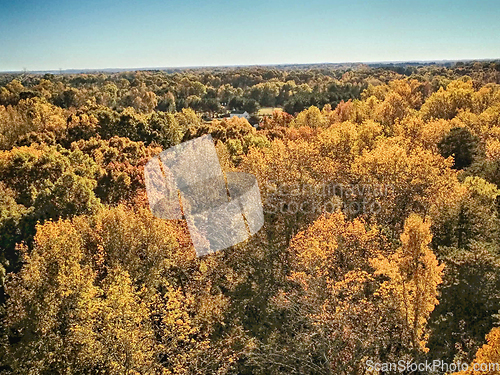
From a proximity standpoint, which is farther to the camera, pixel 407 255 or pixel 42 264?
pixel 42 264

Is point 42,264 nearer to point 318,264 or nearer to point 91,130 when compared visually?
point 318,264

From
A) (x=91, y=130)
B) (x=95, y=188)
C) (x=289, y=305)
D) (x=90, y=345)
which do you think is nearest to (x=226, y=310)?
(x=289, y=305)

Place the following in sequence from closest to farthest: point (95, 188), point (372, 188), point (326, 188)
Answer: point (372, 188)
point (326, 188)
point (95, 188)

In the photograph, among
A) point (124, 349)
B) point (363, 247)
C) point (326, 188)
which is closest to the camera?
point (124, 349)

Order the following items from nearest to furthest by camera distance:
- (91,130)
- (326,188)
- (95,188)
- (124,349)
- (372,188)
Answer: (124,349), (372,188), (326,188), (95,188), (91,130)

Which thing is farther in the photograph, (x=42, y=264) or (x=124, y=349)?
(x=42, y=264)

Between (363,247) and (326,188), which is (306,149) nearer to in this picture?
(326,188)

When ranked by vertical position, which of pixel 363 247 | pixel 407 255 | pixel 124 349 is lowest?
pixel 124 349

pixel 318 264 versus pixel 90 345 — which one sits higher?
pixel 318 264

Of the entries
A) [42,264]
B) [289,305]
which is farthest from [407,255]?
[42,264]
